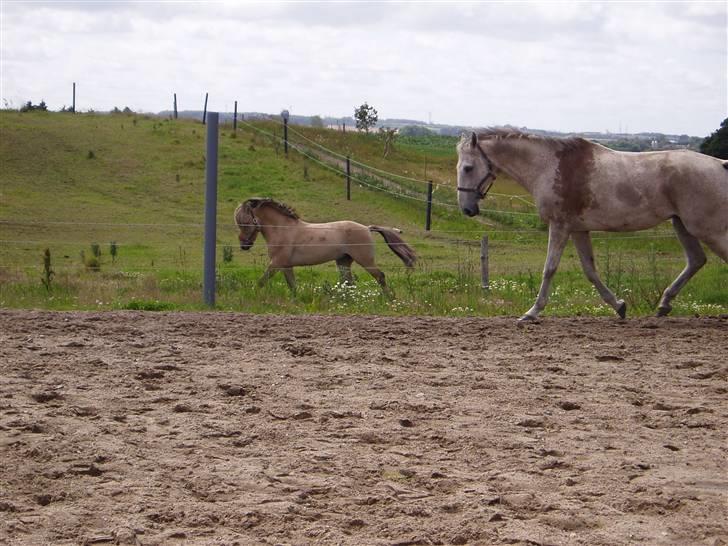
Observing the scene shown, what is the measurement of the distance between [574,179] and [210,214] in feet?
13.2

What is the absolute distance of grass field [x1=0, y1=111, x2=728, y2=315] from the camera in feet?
41.6

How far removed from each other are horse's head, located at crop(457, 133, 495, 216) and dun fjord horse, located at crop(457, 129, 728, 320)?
10 millimetres

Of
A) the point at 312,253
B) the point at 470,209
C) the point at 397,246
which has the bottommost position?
the point at 312,253

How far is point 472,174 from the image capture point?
1100 cm

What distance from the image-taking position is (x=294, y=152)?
37.0 meters

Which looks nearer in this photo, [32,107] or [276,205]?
[276,205]

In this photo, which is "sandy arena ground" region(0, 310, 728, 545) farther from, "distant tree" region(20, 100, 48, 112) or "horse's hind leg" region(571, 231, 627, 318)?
"distant tree" region(20, 100, 48, 112)

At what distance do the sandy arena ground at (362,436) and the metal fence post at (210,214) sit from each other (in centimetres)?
195

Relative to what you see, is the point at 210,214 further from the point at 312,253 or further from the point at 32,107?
the point at 32,107

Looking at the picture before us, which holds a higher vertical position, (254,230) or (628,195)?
(628,195)

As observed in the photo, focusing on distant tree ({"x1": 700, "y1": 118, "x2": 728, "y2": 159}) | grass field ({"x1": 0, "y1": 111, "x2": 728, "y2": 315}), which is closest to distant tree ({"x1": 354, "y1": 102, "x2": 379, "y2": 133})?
grass field ({"x1": 0, "y1": 111, "x2": 728, "y2": 315})

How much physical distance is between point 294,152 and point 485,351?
28593mm

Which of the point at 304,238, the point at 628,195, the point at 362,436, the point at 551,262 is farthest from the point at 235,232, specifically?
the point at 362,436

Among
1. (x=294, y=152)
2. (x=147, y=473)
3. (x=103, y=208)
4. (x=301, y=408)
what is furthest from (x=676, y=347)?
(x=294, y=152)
